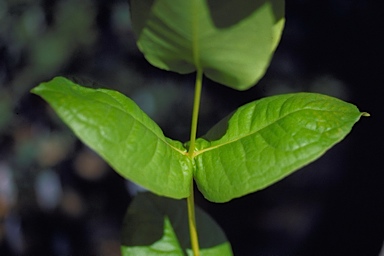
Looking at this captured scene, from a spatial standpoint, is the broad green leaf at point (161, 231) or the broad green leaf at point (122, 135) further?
the broad green leaf at point (161, 231)

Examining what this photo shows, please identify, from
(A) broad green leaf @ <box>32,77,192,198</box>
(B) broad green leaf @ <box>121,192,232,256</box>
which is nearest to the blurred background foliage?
(B) broad green leaf @ <box>121,192,232,256</box>

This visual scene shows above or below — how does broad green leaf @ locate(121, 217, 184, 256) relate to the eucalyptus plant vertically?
below

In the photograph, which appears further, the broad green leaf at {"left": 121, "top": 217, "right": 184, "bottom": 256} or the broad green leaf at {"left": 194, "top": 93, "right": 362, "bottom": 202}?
the broad green leaf at {"left": 121, "top": 217, "right": 184, "bottom": 256}

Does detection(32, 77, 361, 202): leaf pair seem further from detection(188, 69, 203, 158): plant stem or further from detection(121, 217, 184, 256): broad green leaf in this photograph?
detection(121, 217, 184, 256): broad green leaf

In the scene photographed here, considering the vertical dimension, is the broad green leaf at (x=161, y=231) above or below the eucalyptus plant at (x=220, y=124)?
below

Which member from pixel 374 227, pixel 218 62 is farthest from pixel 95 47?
pixel 374 227

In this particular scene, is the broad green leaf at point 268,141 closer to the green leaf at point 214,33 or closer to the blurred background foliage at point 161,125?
the green leaf at point 214,33

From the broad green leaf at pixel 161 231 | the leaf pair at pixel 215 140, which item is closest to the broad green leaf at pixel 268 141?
the leaf pair at pixel 215 140
